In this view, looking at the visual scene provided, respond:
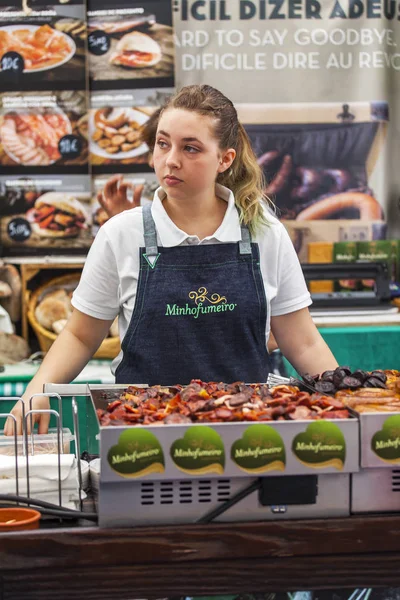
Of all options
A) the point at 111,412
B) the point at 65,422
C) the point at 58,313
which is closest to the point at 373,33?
the point at 58,313

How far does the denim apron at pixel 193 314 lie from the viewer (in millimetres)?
2279

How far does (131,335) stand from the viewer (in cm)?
231

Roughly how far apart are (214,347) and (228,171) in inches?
21.1

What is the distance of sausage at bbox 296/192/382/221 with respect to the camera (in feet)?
14.9

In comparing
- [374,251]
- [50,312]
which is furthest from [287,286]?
[374,251]

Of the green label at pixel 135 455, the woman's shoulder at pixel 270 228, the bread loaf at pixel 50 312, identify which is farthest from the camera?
the bread loaf at pixel 50 312

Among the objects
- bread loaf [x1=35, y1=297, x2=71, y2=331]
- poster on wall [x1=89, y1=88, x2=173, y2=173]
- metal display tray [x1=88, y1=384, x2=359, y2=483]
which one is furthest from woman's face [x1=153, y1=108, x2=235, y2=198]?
poster on wall [x1=89, y1=88, x2=173, y2=173]

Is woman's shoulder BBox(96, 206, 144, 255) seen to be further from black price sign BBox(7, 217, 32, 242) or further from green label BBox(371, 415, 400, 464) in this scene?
black price sign BBox(7, 217, 32, 242)

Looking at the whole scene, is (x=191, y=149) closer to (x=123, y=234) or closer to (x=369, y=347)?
(x=123, y=234)

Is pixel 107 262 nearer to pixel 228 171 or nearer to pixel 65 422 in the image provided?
pixel 228 171

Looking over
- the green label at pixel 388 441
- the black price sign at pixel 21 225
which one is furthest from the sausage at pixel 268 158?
the green label at pixel 388 441

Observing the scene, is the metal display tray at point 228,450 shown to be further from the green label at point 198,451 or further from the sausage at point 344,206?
the sausage at point 344,206

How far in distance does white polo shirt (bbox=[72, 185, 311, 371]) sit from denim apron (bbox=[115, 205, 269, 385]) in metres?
0.03

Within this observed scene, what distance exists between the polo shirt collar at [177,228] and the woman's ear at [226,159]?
0.09 meters
